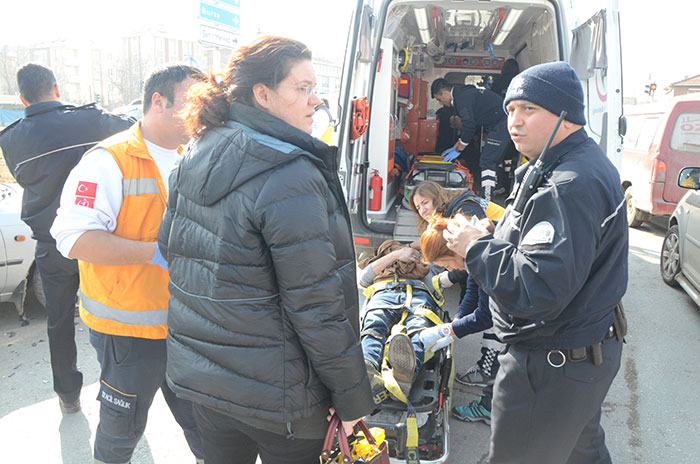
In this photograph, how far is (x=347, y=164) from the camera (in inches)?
168

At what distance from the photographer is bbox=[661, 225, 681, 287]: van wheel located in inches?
212

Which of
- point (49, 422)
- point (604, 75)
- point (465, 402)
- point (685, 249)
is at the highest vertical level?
point (604, 75)

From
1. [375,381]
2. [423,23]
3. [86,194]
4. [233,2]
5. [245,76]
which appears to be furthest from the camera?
[233,2]

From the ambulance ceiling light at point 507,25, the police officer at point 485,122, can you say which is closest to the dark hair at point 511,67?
the ambulance ceiling light at point 507,25

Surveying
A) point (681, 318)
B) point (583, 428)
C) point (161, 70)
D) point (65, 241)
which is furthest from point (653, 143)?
point (65, 241)

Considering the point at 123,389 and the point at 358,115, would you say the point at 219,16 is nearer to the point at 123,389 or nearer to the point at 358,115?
the point at 358,115

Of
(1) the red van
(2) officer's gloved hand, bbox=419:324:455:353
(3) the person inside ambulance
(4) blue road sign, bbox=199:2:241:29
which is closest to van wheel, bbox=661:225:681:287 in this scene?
(1) the red van

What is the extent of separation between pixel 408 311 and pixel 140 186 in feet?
6.33

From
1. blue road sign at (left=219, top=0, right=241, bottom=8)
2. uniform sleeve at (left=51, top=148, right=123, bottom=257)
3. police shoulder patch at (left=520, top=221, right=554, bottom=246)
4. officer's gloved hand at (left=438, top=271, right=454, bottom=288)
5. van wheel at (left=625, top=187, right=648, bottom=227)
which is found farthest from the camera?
van wheel at (left=625, top=187, right=648, bottom=227)

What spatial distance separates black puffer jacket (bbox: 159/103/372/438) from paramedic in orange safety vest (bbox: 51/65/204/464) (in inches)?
24.2

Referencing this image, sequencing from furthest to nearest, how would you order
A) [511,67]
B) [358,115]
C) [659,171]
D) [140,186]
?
[511,67], [659,171], [358,115], [140,186]

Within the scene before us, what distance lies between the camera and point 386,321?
3.24 meters

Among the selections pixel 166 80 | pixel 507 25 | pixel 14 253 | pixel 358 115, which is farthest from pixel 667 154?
pixel 14 253

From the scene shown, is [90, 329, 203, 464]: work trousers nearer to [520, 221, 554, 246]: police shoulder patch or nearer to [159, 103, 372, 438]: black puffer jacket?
[159, 103, 372, 438]: black puffer jacket
